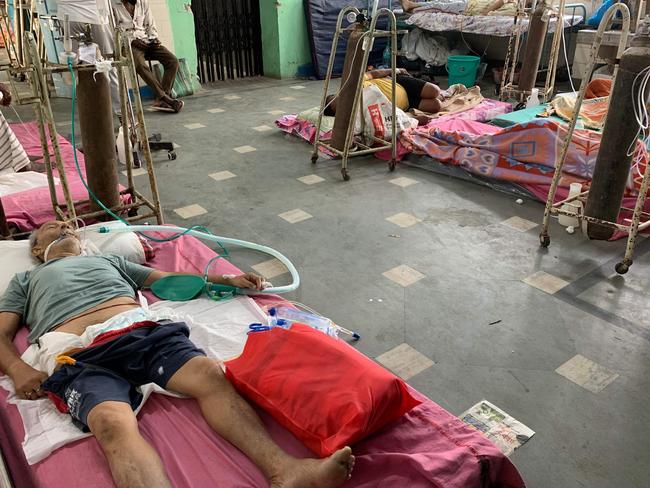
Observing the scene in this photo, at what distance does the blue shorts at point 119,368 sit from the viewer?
4.79 ft

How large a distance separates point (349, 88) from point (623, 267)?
216cm

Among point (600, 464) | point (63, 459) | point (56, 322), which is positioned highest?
point (56, 322)

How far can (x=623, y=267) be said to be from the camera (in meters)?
2.48

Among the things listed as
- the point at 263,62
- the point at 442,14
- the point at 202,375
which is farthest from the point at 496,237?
the point at 263,62

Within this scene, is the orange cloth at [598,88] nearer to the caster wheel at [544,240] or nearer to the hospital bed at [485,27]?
the hospital bed at [485,27]

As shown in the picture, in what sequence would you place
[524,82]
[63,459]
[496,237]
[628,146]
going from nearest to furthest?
[63,459] < [628,146] < [496,237] < [524,82]

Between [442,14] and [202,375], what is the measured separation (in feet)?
21.2

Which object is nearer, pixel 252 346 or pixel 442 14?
pixel 252 346

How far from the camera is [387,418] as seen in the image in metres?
1.45

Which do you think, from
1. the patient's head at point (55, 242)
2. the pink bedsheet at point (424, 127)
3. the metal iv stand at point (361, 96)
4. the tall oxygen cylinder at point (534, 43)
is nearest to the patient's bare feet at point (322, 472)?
the patient's head at point (55, 242)

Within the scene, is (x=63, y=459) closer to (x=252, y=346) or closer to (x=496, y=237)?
(x=252, y=346)

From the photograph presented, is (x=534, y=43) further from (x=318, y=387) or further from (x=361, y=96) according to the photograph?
(x=318, y=387)

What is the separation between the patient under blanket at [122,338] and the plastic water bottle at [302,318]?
62 millimetres

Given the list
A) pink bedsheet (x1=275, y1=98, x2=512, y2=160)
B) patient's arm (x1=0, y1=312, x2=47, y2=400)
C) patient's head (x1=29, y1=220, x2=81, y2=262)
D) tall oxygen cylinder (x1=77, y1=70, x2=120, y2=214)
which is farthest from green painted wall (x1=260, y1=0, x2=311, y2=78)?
patient's arm (x1=0, y1=312, x2=47, y2=400)
